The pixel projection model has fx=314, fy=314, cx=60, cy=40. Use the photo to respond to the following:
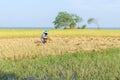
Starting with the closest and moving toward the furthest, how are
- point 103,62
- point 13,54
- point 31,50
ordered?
point 103,62
point 13,54
point 31,50

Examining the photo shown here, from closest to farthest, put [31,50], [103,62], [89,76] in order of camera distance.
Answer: [89,76], [103,62], [31,50]

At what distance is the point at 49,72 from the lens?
31.3 feet

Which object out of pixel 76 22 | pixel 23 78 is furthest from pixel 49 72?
pixel 76 22

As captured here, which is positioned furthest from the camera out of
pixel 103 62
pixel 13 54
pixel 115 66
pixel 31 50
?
pixel 31 50

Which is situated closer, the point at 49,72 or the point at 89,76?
the point at 89,76

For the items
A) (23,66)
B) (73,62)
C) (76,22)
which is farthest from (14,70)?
(76,22)

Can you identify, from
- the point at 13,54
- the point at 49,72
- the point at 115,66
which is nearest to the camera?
the point at 49,72

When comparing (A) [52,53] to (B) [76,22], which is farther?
(B) [76,22]

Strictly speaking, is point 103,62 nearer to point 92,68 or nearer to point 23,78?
point 92,68

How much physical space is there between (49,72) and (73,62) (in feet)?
7.20

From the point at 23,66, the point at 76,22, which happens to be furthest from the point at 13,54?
the point at 76,22

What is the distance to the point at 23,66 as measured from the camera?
1099cm

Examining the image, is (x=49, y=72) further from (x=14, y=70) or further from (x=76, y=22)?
(x=76, y=22)

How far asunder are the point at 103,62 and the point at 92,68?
144 centimetres
